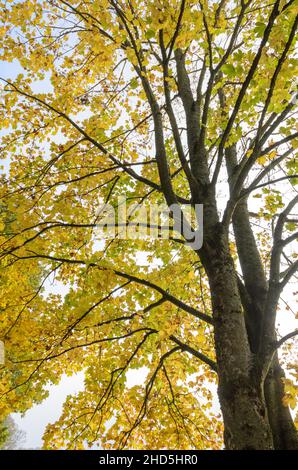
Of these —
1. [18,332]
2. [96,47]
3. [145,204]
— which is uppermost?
[96,47]

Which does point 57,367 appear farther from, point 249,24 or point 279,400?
point 249,24

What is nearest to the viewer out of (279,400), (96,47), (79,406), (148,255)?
(279,400)

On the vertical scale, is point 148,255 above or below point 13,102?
below

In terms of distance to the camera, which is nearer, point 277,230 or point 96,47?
point 277,230

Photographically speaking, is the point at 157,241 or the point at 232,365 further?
the point at 157,241

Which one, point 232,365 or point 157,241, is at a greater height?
point 157,241

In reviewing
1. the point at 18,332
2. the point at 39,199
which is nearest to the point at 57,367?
the point at 18,332
